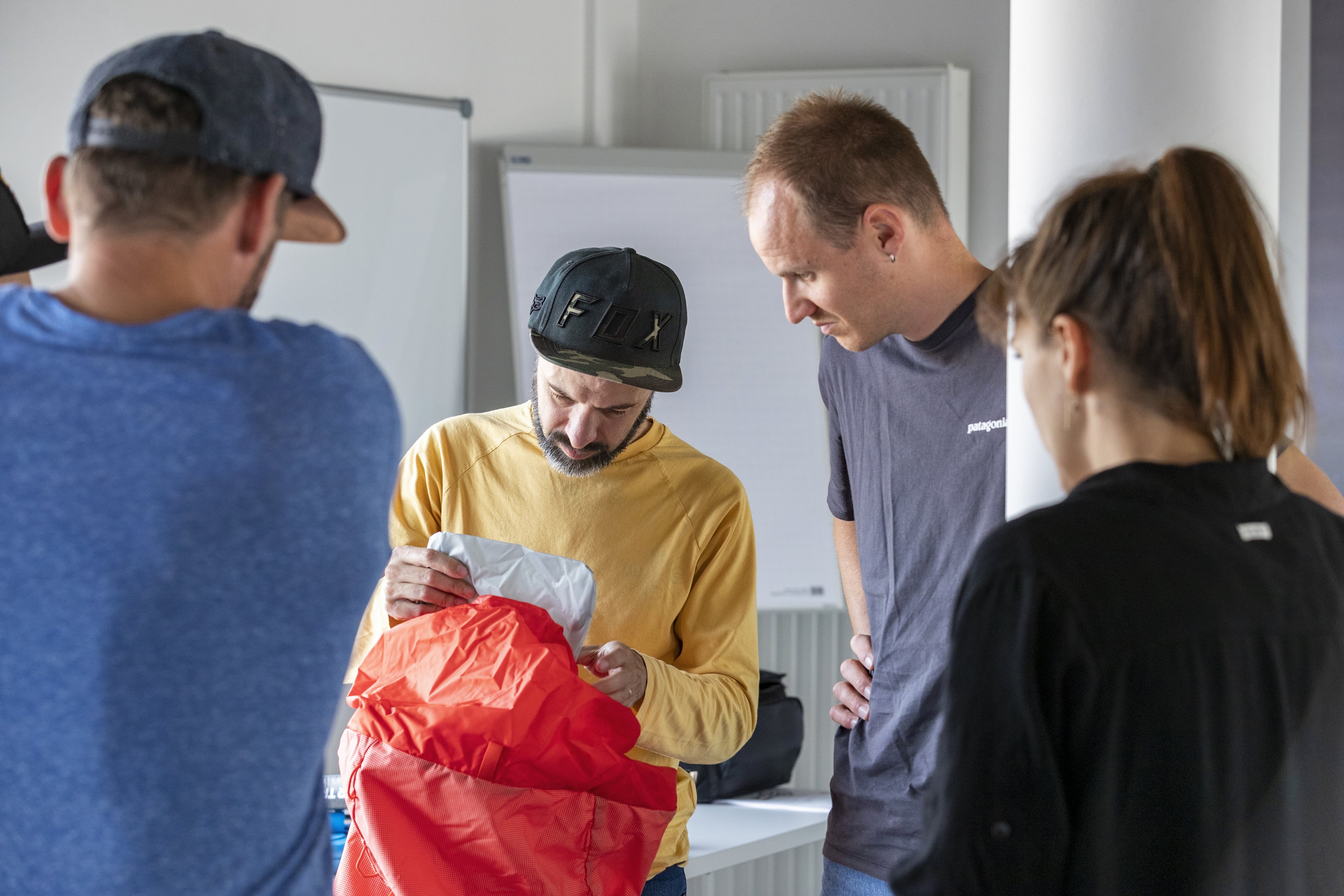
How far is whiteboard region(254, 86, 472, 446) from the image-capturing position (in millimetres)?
2982

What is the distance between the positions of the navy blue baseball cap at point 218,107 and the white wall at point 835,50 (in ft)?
8.86

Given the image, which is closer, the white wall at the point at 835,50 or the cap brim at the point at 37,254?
the cap brim at the point at 37,254

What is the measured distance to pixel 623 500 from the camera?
65.1 inches

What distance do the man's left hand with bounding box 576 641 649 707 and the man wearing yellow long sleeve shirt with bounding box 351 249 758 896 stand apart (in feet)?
0.18

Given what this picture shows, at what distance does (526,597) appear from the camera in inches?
55.9

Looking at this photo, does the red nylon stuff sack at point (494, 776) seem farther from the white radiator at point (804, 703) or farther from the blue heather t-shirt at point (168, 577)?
the white radiator at point (804, 703)

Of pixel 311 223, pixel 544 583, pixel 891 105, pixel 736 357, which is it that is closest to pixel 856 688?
pixel 544 583

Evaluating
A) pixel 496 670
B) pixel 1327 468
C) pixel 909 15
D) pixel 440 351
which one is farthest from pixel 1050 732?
pixel 909 15

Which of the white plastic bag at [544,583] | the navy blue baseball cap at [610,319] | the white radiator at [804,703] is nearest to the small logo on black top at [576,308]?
the navy blue baseball cap at [610,319]

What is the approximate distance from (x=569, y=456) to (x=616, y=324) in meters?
0.21

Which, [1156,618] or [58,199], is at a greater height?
[58,199]

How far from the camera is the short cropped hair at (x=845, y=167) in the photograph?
1.48 metres

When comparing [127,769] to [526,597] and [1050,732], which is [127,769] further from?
[526,597]

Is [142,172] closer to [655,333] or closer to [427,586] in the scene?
[427,586]
